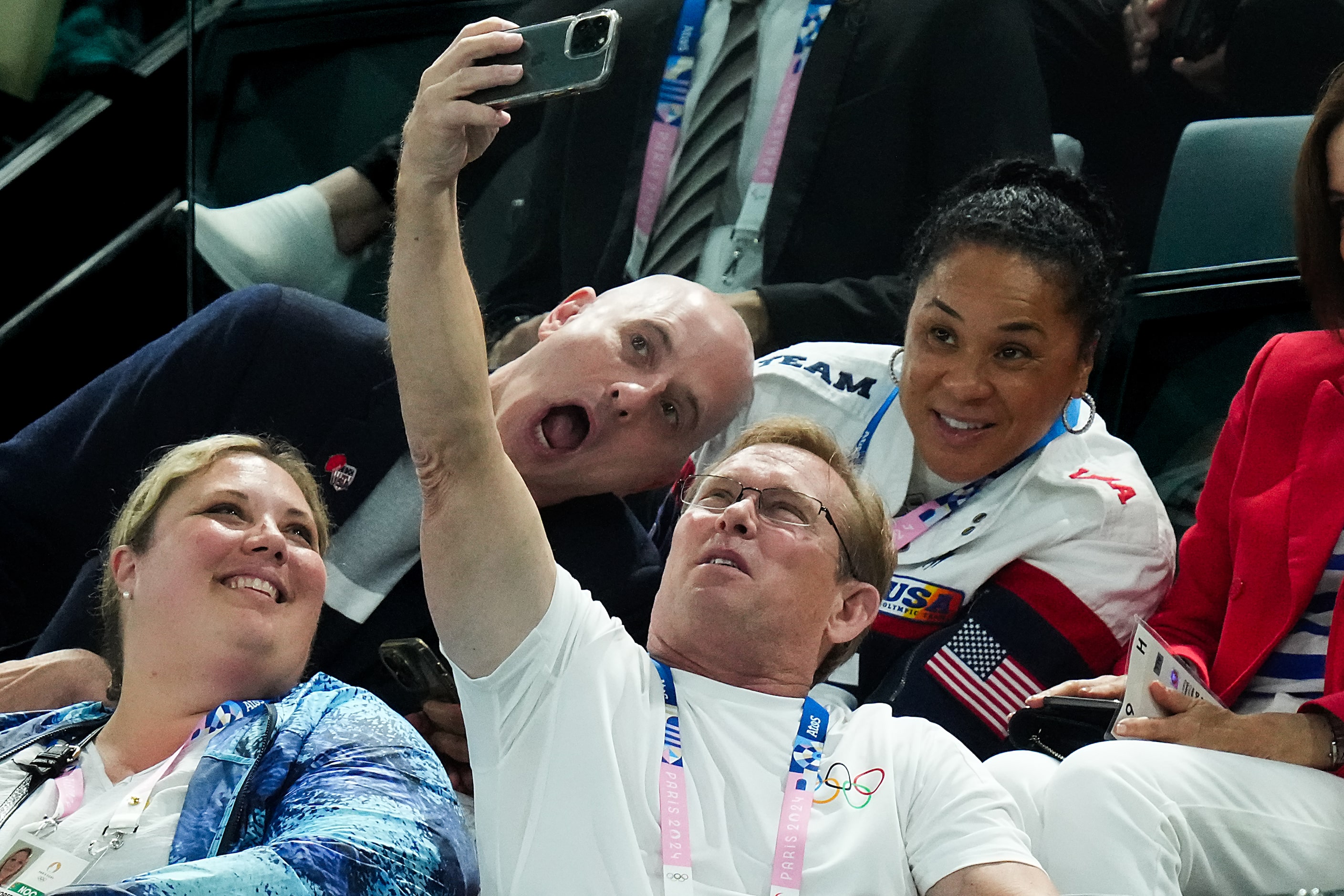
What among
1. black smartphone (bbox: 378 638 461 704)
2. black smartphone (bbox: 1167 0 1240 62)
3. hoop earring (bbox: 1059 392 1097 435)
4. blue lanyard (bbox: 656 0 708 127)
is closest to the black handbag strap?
black smartphone (bbox: 378 638 461 704)

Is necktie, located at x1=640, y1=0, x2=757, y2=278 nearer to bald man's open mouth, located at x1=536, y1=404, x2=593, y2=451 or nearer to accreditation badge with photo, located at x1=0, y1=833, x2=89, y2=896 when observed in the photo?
bald man's open mouth, located at x1=536, y1=404, x2=593, y2=451

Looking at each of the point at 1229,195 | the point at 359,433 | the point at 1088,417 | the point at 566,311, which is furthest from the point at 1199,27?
the point at 359,433

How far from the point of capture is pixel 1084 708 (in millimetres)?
1784

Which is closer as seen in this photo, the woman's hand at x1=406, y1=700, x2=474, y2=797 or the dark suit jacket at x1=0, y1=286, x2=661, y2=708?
the woman's hand at x1=406, y1=700, x2=474, y2=797

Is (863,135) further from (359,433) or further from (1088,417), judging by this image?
(359,433)

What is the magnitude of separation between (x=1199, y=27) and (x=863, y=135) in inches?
24.8

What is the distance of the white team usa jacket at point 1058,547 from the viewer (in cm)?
204

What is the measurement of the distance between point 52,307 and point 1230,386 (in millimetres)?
2754

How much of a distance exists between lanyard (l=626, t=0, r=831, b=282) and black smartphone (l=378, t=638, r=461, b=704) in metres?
1.23

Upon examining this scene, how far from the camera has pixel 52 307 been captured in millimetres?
3598

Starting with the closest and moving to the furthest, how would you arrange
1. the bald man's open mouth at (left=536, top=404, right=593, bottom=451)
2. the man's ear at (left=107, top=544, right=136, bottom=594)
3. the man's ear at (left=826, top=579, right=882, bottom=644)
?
the man's ear at (left=826, top=579, right=882, bottom=644), the man's ear at (left=107, top=544, right=136, bottom=594), the bald man's open mouth at (left=536, top=404, right=593, bottom=451)

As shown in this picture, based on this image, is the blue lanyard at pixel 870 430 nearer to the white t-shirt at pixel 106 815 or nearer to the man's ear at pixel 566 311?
the man's ear at pixel 566 311

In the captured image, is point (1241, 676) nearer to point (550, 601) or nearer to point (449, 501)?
point (550, 601)

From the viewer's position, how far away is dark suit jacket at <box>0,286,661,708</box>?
2156 millimetres
